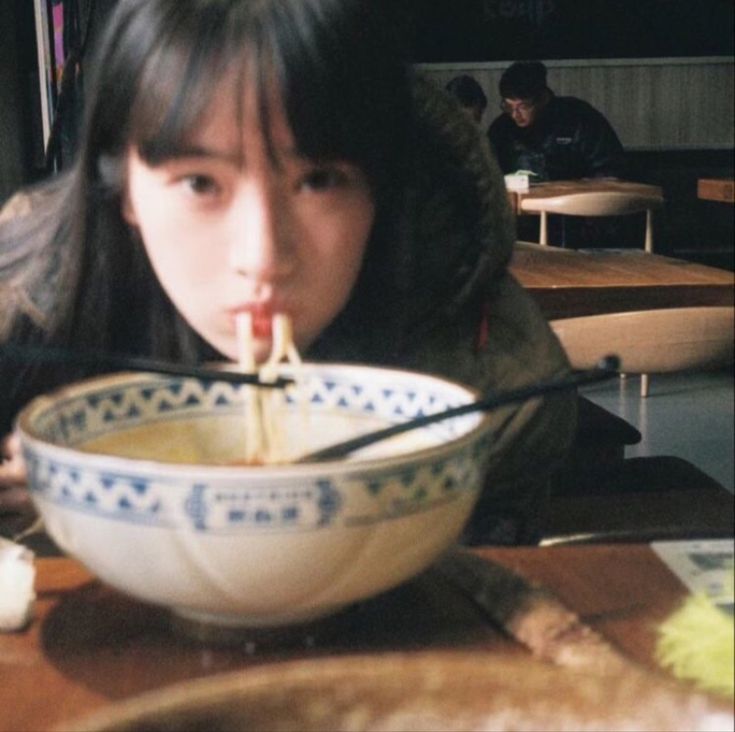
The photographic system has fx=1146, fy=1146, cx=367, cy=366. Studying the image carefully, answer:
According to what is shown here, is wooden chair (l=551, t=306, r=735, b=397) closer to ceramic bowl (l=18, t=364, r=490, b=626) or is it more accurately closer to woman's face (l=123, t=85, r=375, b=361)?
woman's face (l=123, t=85, r=375, b=361)

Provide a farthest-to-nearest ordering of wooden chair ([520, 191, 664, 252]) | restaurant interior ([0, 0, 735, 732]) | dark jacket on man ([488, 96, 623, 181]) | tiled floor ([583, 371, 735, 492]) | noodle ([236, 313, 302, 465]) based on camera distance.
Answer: dark jacket on man ([488, 96, 623, 181])
wooden chair ([520, 191, 664, 252])
tiled floor ([583, 371, 735, 492])
noodle ([236, 313, 302, 465])
restaurant interior ([0, 0, 735, 732])

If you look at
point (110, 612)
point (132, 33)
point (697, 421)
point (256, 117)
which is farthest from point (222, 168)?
point (697, 421)

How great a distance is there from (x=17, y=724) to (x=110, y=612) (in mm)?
108

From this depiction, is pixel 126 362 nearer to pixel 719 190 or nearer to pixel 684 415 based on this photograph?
pixel 684 415

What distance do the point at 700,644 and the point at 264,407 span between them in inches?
10.3

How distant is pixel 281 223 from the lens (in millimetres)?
673

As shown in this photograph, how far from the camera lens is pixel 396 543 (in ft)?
1.54

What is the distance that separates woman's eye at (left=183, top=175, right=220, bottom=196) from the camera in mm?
680

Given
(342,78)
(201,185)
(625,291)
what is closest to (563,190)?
(625,291)

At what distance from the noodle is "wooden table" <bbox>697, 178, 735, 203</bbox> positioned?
3307mm

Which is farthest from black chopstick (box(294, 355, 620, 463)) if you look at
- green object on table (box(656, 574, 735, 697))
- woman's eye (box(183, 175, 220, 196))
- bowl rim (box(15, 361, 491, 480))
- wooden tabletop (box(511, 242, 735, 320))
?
wooden tabletop (box(511, 242, 735, 320))

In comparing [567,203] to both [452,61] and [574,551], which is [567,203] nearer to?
[574,551]

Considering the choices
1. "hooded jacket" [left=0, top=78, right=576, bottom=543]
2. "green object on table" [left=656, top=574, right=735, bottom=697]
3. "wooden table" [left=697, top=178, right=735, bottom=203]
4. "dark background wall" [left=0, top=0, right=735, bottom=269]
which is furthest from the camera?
"dark background wall" [left=0, top=0, right=735, bottom=269]

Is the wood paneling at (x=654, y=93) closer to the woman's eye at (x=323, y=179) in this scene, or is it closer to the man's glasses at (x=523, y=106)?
the man's glasses at (x=523, y=106)
